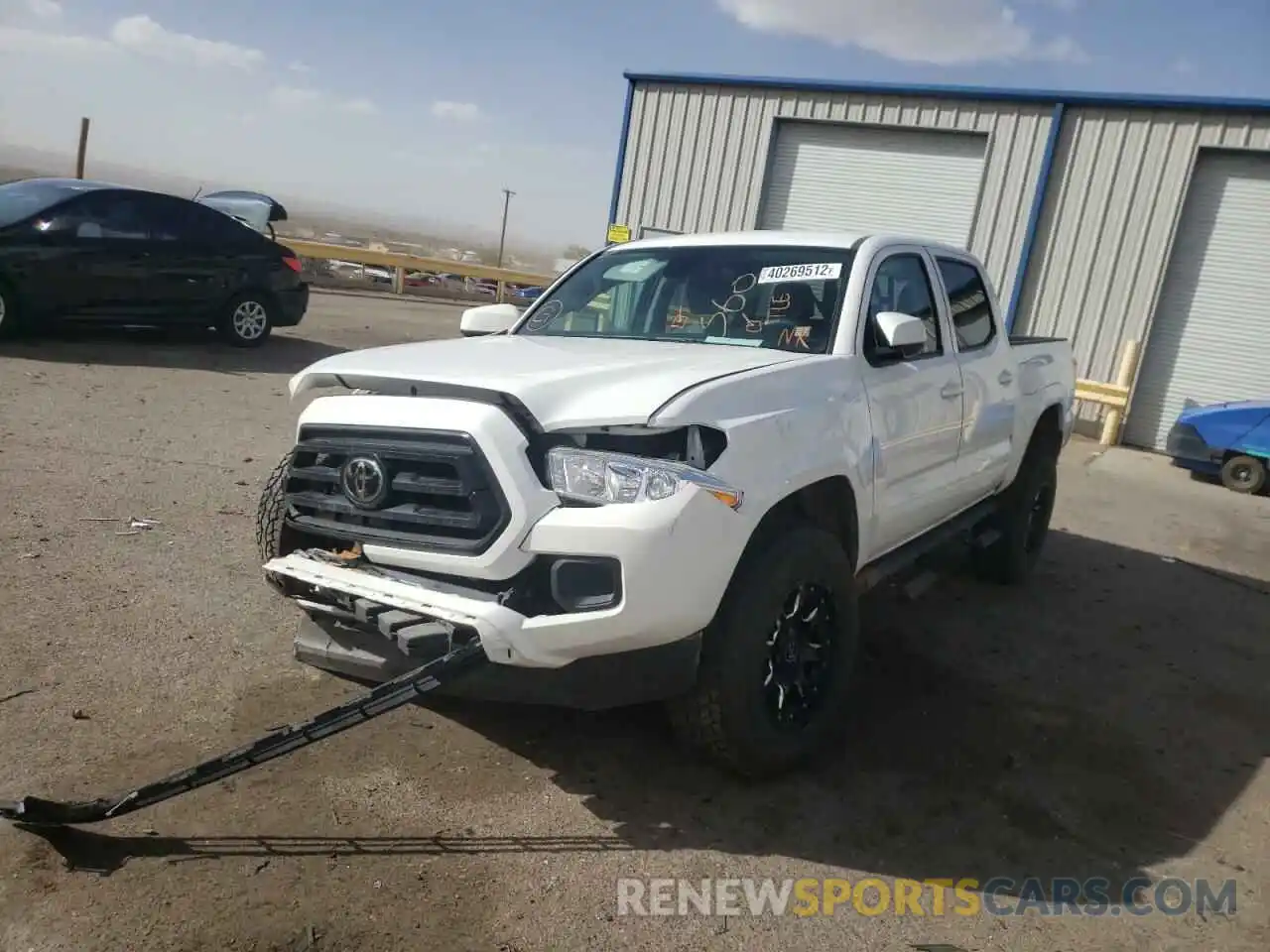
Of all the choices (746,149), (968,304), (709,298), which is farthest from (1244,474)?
(709,298)

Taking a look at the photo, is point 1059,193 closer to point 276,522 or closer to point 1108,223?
point 1108,223

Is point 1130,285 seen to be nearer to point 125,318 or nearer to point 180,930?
point 125,318

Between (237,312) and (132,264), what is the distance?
142 centimetres

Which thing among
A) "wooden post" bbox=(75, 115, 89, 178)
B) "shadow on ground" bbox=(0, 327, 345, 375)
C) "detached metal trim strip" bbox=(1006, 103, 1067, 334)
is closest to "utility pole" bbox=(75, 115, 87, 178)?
"wooden post" bbox=(75, 115, 89, 178)

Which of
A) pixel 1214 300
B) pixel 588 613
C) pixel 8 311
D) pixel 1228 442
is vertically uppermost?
pixel 1214 300

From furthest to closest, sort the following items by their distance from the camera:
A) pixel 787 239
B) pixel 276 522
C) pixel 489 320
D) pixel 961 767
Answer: pixel 489 320 → pixel 787 239 → pixel 961 767 → pixel 276 522

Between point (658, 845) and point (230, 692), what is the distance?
5.67ft

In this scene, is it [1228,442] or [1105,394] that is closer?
[1228,442]

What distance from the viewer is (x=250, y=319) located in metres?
11.5

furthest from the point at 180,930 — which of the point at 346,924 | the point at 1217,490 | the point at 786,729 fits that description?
the point at 1217,490

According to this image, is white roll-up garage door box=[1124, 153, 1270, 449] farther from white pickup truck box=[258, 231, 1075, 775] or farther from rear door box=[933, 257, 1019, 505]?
white pickup truck box=[258, 231, 1075, 775]

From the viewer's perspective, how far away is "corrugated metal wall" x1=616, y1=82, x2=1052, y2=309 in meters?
12.9

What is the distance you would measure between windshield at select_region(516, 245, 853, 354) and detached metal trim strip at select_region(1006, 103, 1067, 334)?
9.62m

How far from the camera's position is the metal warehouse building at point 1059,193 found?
39.6 feet
